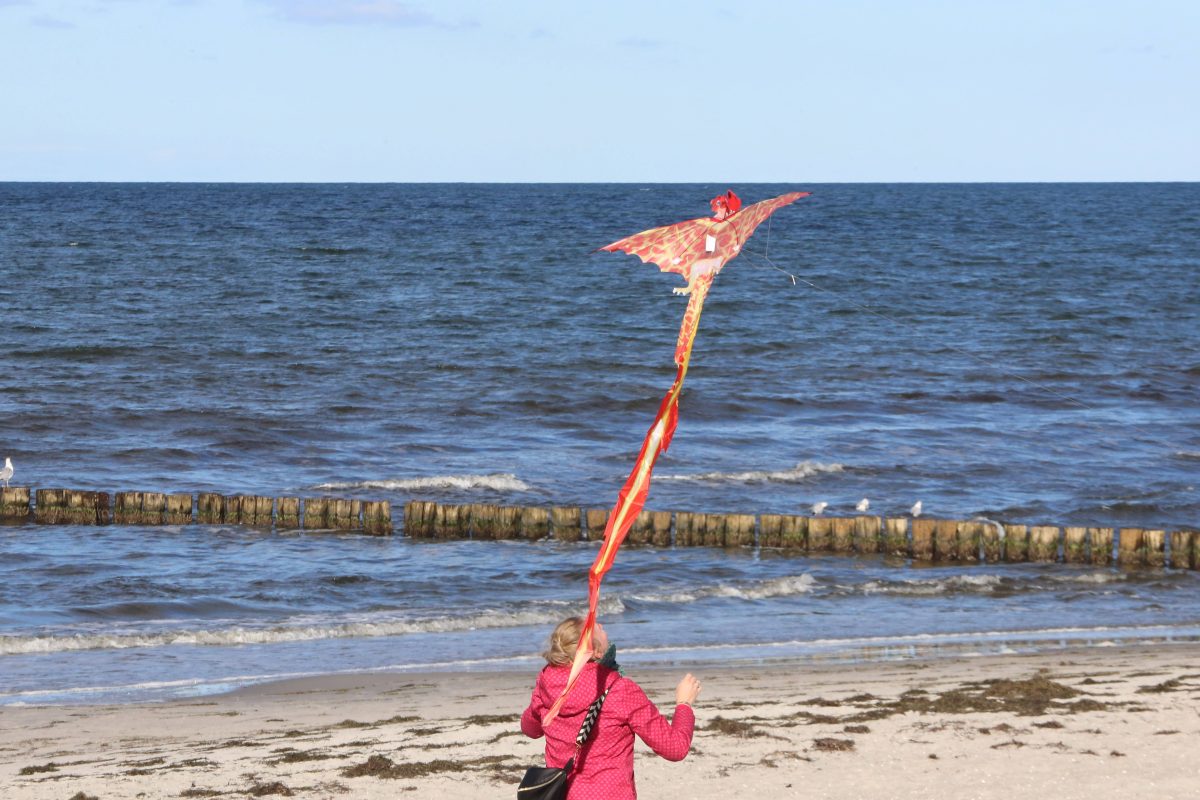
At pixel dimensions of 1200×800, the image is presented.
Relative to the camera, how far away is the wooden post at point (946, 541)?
19.0 metres

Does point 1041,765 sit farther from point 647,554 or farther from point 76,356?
point 76,356

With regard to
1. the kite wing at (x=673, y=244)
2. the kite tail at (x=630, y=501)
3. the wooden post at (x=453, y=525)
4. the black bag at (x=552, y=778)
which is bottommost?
the wooden post at (x=453, y=525)

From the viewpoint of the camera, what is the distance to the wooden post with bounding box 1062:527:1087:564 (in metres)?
18.7

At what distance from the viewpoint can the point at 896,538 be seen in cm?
1930

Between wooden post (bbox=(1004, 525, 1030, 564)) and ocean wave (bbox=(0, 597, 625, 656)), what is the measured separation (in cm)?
583

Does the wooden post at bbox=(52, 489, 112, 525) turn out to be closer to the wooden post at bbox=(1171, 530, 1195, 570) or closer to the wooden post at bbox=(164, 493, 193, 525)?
the wooden post at bbox=(164, 493, 193, 525)

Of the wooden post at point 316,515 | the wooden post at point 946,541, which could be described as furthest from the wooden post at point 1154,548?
the wooden post at point 316,515

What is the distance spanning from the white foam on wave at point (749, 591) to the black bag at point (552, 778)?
10.5 metres

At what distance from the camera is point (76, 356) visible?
38688 mm

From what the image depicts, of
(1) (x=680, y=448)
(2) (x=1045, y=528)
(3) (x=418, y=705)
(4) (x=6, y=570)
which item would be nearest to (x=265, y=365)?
(1) (x=680, y=448)

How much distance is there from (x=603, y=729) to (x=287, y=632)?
31.6ft

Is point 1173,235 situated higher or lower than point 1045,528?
higher

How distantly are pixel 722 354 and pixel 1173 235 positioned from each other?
62080 mm

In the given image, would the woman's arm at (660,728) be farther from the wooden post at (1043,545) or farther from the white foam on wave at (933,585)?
the wooden post at (1043,545)
